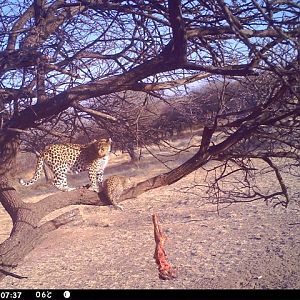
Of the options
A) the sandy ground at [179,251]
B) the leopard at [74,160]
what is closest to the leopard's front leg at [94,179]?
the leopard at [74,160]

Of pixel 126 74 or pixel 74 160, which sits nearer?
pixel 126 74

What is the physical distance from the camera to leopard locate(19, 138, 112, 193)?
21.6 feet

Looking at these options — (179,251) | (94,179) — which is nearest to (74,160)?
(94,179)

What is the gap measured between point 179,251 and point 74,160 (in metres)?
3.48

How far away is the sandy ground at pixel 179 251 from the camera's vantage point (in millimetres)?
7441

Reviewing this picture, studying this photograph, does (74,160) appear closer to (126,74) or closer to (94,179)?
(94,179)

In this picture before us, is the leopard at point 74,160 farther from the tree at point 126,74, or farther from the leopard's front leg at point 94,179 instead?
the tree at point 126,74

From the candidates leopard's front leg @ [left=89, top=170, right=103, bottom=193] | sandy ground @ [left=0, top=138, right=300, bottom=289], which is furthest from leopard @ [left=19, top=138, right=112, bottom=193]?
sandy ground @ [left=0, top=138, right=300, bottom=289]

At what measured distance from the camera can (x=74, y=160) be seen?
7156 mm

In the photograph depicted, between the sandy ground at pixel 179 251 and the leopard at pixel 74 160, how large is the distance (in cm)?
141

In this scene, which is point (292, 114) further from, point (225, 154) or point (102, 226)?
point (102, 226)

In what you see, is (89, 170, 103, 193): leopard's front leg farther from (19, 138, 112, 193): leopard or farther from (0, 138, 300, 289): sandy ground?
(0, 138, 300, 289): sandy ground
